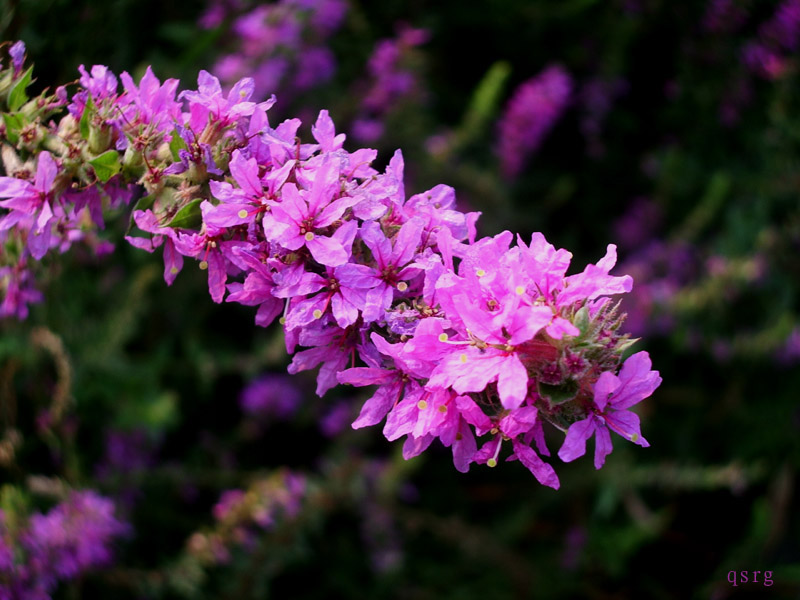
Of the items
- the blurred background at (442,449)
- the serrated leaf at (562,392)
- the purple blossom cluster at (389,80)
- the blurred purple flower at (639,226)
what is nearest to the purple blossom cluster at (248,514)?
the blurred background at (442,449)

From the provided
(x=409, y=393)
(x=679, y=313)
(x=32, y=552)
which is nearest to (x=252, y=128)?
(x=409, y=393)

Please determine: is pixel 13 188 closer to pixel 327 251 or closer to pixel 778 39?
pixel 327 251

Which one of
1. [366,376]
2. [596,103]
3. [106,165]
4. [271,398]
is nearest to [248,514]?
[271,398]

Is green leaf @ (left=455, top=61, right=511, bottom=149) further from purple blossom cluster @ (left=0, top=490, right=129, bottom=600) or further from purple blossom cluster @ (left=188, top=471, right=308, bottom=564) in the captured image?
purple blossom cluster @ (left=0, top=490, right=129, bottom=600)

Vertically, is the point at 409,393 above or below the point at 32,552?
above

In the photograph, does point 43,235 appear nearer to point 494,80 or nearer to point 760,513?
point 494,80

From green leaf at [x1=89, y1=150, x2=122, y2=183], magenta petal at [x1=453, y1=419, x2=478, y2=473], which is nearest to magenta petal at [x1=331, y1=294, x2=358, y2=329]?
magenta petal at [x1=453, y1=419, x2=478, y2=473]
